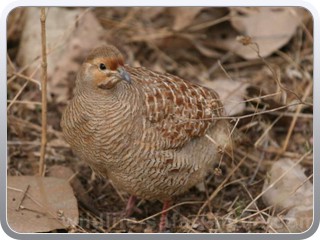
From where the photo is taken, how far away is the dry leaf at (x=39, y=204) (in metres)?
4.79

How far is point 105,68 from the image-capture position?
431 centimetres

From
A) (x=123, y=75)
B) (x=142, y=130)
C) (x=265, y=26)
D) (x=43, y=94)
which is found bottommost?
(x=265, y=26)

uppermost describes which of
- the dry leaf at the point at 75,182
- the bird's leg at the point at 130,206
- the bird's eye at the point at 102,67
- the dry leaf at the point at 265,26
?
the bird's eye at the point at 102,67

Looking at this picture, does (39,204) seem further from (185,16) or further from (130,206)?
(185,16)

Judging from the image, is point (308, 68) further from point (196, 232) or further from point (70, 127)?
point (70, 127)

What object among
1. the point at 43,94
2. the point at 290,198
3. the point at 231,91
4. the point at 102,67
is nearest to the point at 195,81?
the point at 231,91

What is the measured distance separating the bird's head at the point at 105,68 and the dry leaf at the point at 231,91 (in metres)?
1.54

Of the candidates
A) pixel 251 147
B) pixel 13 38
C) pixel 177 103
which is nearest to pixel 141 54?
pixel 13 38

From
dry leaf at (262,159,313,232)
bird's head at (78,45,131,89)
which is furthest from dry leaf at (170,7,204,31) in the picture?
bird's head at (78,45,131,89)

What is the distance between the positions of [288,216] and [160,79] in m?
1.34

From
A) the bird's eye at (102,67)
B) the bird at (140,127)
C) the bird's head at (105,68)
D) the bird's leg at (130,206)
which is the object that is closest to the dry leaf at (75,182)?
the bird's leg at (130,206)

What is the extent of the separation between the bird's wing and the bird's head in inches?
15.1

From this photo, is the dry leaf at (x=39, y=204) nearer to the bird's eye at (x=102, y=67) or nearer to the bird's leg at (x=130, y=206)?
the bird's leg at (x=130, y=206)

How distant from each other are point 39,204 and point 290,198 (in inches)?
70.9
